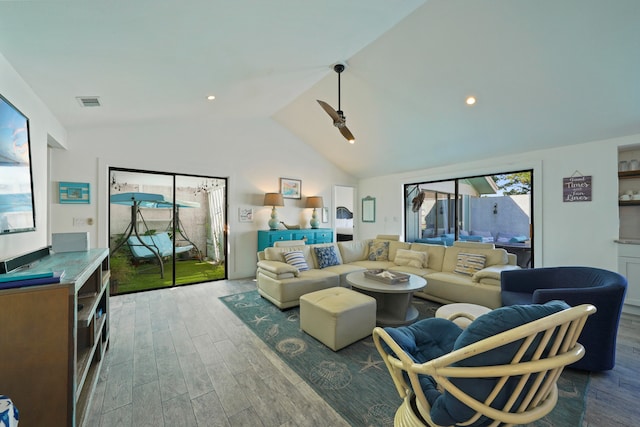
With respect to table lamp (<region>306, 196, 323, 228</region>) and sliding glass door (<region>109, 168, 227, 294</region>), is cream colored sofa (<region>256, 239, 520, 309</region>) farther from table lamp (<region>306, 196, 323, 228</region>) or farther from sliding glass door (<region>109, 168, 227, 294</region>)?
sliding glass door (<region>109, 168, 227, 294</region>)

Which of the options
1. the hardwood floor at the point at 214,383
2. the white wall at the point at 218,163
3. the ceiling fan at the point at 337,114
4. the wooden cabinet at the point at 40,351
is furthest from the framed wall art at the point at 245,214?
the wooden cabinet at the point at 40,351

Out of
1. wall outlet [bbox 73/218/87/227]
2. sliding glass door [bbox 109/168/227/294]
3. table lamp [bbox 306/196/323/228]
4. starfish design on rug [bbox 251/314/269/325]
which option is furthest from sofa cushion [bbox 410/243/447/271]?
wall outlet [bbox 73/218/87/227]

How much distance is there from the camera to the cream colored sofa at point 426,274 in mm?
3225

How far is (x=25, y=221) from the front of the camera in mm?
1896

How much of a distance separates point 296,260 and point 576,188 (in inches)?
168

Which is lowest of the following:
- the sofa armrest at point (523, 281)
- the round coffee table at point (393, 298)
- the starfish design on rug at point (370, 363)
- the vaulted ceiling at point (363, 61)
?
the starfish design on rug at point (370, 363)

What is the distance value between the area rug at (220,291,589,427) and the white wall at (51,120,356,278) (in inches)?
109

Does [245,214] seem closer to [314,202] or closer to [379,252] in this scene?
[314,202]

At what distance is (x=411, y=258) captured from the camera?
430 centimetres

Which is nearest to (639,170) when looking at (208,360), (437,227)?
(437,227)

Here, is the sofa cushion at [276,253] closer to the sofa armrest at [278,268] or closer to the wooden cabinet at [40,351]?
the sofa armrest at [278,268]

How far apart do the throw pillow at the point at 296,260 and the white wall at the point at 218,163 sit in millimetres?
1696

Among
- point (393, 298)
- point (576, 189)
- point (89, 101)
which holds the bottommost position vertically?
point (393, 298)

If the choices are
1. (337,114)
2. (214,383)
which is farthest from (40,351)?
(337,114)
